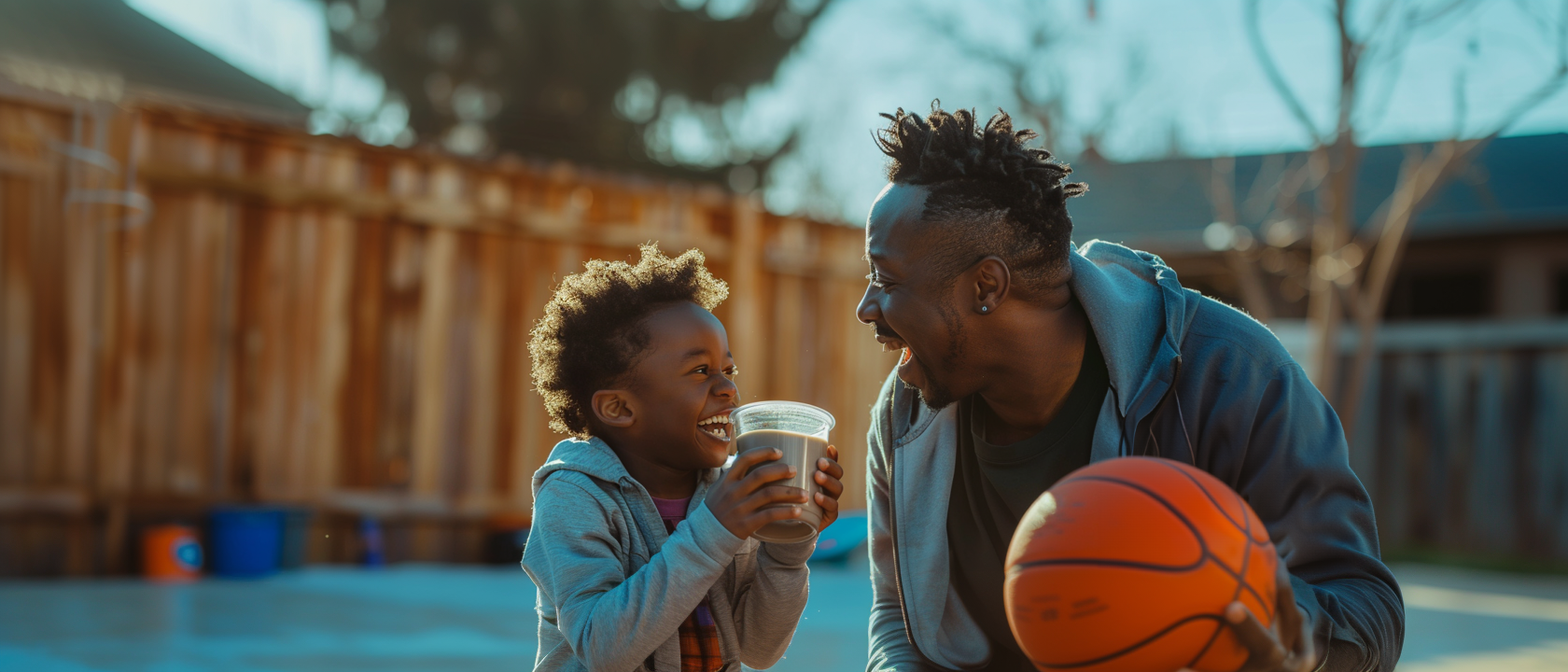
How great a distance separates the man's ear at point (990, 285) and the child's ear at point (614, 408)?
2.71 ft

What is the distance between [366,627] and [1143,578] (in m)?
5.10

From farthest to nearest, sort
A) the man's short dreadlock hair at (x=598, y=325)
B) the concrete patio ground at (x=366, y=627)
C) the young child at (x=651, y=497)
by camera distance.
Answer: the concrete patio ground at (x=366, y=627)
the man's short dreadlock hair at (x=598, y=325)
the young child at (x=651, y=497)

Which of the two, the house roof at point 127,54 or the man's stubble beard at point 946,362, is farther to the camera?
the house roof at point 127,54

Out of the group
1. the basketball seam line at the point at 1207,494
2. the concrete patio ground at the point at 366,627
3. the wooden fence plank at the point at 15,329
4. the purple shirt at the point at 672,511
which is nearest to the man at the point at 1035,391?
the basketball seam line at the point at 1207,494

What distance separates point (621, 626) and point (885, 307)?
31.8 inches

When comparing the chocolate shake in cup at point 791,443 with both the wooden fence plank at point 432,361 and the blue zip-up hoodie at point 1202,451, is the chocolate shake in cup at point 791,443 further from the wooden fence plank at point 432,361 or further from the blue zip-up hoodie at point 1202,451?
the wooden fence plank at point 432,361

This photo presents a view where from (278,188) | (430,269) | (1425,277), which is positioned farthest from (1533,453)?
(278,188)

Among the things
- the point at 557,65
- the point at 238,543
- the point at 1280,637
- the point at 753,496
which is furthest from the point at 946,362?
the point at 557,65

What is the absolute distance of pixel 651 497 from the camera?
2.81 metres

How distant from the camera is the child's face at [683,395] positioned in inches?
109

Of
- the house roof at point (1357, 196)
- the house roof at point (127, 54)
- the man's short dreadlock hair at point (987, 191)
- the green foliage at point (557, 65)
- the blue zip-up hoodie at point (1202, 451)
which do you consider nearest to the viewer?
the blue zip-up hoodie at point (1202, 451)

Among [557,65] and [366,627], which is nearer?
[366,627]

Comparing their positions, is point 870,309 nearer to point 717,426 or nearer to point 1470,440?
point 717,426

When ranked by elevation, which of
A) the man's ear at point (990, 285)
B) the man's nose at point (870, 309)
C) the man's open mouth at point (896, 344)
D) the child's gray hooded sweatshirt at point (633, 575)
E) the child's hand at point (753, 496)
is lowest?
the child's gray hooded sweatshirt at point (633, 575)
